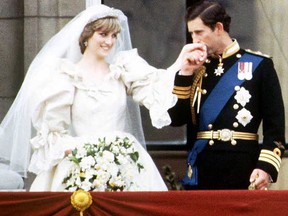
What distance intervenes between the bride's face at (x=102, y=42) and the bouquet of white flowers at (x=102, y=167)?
0.70m

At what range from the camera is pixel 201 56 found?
9.95 metres

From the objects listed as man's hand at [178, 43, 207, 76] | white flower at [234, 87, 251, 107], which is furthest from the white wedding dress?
white flower at [234, 87, 251, 107]

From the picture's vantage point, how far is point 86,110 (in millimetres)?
10234

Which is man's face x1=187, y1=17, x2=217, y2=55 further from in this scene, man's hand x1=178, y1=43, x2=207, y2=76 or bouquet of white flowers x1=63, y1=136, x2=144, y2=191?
bouquet of white flowers x1=63, y1=136, x2=144, y2=191

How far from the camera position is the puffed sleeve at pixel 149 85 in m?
10.1

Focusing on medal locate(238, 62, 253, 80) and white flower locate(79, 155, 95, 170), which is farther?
medal locate(238, 62, 253, 80)

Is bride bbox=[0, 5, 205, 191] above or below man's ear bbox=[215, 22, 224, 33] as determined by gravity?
below

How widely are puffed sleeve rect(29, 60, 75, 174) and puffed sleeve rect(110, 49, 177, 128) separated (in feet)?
1.34

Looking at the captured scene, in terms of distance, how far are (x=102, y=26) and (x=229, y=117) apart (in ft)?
3.57

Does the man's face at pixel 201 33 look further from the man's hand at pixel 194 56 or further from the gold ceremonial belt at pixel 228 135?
the gold ceremonial belt at pixel 228 135

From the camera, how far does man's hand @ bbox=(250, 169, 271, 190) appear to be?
32.2 ft

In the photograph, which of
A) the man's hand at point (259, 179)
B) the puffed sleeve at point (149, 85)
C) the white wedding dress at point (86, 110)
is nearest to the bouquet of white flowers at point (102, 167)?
the white wedding dress at point (86, 110)

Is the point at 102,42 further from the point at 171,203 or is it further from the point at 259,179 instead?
the point at 171,203

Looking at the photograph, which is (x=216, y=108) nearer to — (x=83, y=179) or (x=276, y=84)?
(x=276, y=84)
